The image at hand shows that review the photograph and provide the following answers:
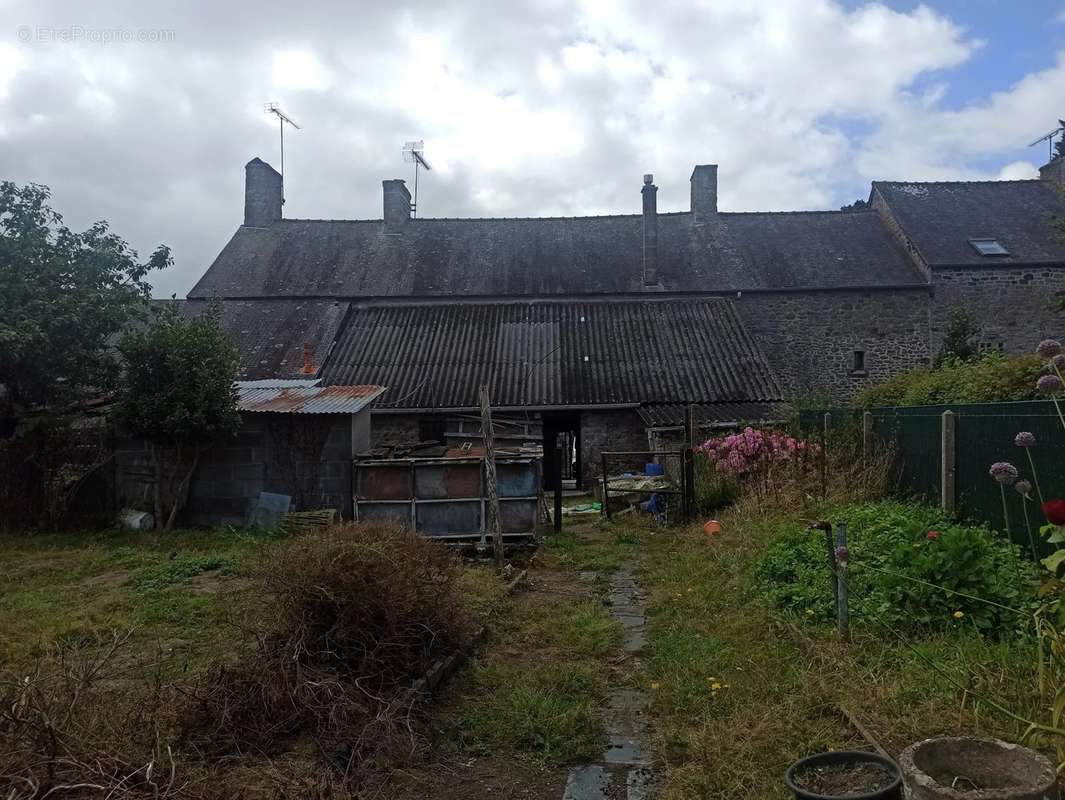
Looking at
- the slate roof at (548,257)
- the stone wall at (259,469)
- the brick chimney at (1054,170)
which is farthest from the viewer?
the brick chimney at (1054,170)

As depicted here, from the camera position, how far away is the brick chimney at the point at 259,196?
27.6m

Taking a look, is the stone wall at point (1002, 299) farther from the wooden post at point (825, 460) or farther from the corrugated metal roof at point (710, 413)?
the wooden post at point (825, 460)

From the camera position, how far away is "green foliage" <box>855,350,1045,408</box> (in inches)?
386

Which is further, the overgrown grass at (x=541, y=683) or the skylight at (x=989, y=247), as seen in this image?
the skylight at (x=989, y=247)

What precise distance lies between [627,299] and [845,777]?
70.6 ft

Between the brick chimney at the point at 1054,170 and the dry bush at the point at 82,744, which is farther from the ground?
the brick chimney at the point at 1054,170

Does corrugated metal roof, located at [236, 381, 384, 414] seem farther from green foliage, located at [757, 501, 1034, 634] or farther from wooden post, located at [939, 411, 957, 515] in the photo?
wooden post, located at [939, 411, 957, 515]

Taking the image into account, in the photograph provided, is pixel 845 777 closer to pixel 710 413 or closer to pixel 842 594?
pixel 842 594

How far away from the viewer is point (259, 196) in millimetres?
27672

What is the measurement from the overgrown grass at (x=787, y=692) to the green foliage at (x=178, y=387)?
8664 mm

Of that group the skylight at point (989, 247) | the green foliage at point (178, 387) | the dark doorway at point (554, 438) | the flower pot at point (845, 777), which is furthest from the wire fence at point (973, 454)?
the skylight at point (989, 247)

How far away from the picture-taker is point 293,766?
13.0 ft

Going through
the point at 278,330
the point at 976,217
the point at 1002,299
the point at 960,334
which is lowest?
the point at 960,334

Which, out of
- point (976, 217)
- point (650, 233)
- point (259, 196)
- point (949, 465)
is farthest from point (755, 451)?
point (259, 196)
